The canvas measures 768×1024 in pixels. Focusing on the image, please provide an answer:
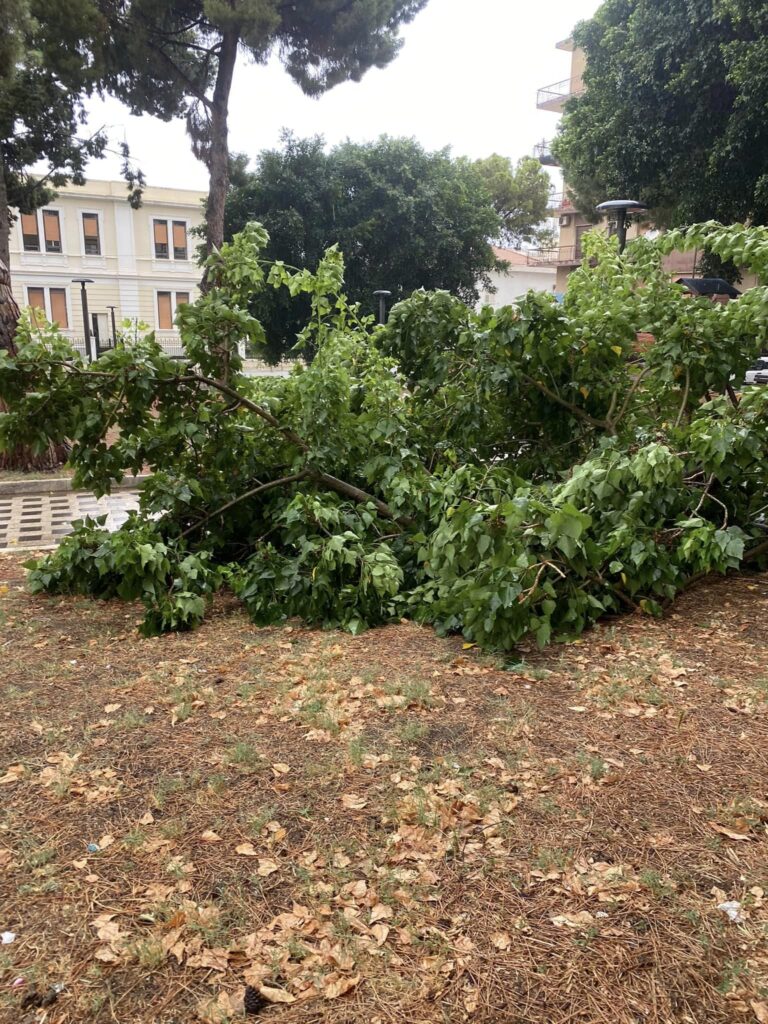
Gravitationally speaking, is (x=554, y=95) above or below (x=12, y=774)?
above

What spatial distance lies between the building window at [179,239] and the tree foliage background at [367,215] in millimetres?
14435

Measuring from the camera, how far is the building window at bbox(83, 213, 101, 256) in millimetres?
39594

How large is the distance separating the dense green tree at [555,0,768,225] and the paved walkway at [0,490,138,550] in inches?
538

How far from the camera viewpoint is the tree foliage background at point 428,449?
4.34 m

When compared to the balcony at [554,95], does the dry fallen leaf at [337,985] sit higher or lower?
lower

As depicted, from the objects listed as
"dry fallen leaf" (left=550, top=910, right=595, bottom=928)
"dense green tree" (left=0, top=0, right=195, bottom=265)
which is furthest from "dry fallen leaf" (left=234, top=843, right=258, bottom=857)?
"dense green tree" (left=0, top=0, right=195, bottom=265)

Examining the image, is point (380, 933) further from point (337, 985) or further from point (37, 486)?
point (37, 486)

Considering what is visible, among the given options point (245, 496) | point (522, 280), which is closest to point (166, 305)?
point (522, 280)

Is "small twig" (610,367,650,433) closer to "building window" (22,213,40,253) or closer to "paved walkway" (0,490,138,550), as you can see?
"paved walkway" (0,490,138,550)

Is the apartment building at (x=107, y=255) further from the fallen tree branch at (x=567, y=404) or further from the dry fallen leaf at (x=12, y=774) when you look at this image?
the dry fallen leaf at (x=12, y=774)

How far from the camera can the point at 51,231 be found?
127 ft

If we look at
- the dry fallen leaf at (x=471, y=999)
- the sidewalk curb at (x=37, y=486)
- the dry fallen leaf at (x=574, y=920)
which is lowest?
the sidewalk curb at (x=37, y=486)

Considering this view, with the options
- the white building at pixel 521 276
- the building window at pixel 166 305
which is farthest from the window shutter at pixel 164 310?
the white building at pixel 521 276

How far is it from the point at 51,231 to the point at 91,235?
1.88 meters
